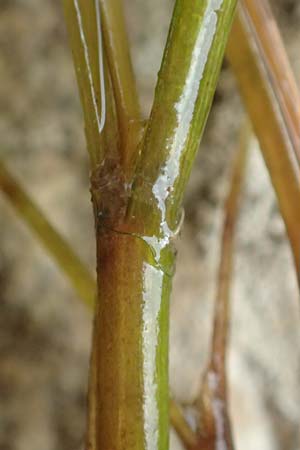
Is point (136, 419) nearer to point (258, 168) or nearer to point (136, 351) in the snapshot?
point (136, 351)

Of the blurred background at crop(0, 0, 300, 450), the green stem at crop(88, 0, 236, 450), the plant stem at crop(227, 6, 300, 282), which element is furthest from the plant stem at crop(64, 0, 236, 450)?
the blurred background at crop(0, 0, 300, 450)

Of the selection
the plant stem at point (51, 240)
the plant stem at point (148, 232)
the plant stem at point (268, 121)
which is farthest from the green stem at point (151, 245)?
the plant stem at point (51, 240)

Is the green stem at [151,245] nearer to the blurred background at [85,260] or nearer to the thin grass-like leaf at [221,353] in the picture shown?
the thin grass-like leaf at [221,353]

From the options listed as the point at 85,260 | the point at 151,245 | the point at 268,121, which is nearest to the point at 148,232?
the point at 151,245

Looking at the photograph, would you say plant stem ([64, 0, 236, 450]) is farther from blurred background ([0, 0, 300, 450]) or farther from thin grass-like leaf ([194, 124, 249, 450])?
blurred background ([0, 0, 300, 450])

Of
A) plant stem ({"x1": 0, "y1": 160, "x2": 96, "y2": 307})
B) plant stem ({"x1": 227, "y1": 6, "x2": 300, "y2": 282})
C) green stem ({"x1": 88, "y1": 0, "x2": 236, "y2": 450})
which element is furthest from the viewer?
plant stem ({"x1": 0, "y1": 160, "x2": 96, "y2": 307})

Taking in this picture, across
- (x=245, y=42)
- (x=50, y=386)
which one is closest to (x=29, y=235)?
(x=50, y=386)
